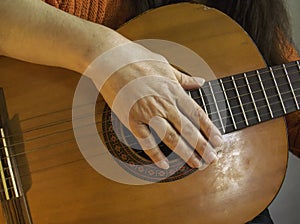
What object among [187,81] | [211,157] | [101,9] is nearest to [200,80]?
[187,81]

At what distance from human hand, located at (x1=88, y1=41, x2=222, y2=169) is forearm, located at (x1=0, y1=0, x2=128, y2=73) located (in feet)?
0.09

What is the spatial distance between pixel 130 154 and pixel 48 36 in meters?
0.26

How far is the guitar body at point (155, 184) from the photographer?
0.83m

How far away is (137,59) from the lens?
2.72 ft

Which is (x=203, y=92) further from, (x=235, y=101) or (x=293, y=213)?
(x=293, y=213)

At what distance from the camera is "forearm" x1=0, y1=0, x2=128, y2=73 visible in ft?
2.71

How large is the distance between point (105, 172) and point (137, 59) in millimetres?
209

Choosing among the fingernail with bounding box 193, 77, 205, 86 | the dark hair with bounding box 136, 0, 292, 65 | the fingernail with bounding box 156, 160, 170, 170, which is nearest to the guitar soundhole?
the fingernail with bounding box 156, 160, 170, 170

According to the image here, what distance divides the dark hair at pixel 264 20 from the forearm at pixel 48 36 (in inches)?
9.4

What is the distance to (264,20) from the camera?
102cm

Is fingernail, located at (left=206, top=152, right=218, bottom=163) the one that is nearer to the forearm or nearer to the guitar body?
the guitar body

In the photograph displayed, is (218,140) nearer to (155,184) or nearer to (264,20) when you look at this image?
(155,184)

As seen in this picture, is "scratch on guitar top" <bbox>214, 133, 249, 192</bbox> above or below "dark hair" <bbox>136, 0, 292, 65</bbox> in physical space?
below

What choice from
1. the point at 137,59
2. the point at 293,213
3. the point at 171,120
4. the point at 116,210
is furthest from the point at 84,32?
the point at 293,213
